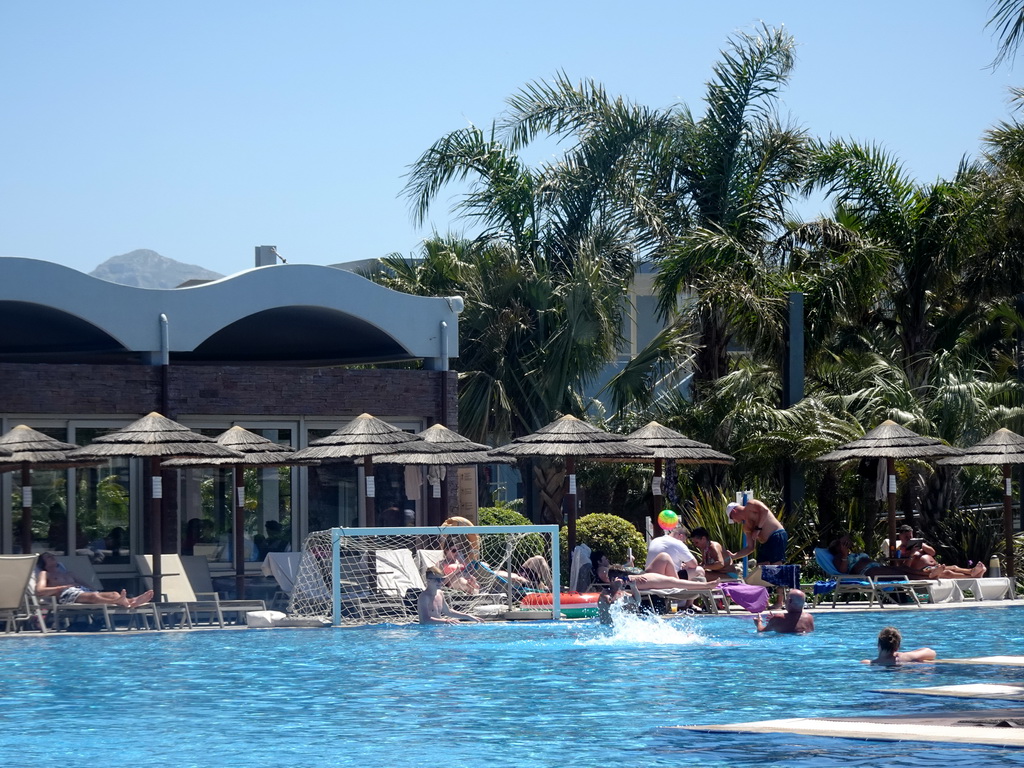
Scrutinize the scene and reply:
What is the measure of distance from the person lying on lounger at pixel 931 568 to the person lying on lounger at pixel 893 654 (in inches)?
297

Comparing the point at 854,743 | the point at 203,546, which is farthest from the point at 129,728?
the point at 203,546

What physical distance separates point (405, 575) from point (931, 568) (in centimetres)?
735

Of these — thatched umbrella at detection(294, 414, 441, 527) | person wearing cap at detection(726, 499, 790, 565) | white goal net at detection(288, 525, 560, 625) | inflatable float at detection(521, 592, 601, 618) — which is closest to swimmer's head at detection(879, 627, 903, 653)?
person wearing cap at detection(726, 499, 790, 565)

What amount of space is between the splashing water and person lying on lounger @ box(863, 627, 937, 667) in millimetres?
2840

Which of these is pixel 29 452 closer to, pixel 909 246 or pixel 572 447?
pixel 572 447

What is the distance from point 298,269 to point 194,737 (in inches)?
574

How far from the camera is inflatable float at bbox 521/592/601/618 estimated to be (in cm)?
1930

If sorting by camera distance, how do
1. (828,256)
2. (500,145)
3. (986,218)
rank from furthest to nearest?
(500,145), (828,256), (986,218)

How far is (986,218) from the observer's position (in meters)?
26.6

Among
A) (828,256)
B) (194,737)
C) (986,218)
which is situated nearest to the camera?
(194,737)

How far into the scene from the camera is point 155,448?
1814 centimetres

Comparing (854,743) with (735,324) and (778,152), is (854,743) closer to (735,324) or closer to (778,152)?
(735,324)

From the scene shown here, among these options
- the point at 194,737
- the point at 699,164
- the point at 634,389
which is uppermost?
the point at 699,164

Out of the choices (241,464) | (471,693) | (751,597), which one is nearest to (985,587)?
(751,597)
